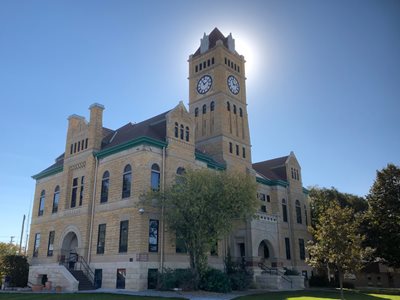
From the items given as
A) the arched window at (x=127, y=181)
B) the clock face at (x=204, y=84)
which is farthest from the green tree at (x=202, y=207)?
the clock face at (x=204, y=84)

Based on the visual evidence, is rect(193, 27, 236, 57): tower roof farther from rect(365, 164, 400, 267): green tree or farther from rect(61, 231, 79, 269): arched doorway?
rect(61, 231, 79, 269): arched doorway

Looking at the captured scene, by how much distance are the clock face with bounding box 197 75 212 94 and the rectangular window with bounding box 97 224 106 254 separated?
22.0 metres

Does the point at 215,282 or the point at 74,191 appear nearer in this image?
the point at 215,282

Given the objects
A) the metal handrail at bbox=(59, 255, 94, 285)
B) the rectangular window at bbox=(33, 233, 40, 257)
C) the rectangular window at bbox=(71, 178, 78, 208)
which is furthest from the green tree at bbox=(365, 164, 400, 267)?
the rectangular window at bbox=(33, 233, 40, 257)

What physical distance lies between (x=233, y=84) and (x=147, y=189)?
74.4 feet

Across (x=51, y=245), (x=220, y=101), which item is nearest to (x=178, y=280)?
(x=51, y=245)

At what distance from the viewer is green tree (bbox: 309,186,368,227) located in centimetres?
5122

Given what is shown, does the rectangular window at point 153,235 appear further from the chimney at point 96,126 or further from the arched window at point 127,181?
the chimney at point 96,126

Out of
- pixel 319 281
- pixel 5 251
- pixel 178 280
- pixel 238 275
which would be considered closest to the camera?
pixel 178 280

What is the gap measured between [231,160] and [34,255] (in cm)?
2280

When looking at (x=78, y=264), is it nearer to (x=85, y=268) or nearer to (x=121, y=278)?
(x=85, y=268)

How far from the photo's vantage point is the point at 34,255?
124 ft

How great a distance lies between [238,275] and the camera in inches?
1165

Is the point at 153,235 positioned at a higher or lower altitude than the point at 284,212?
lower
